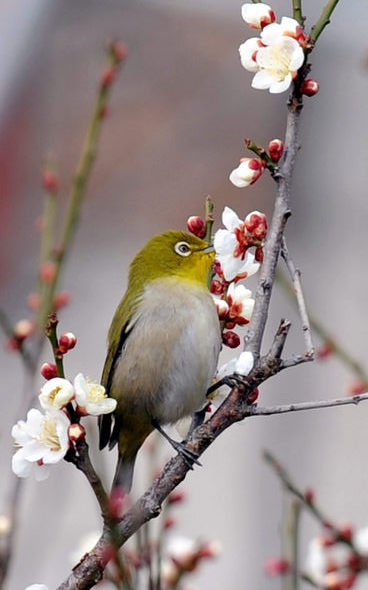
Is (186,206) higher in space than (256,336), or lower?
higher

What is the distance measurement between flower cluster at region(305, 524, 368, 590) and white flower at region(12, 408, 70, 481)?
2.68ft

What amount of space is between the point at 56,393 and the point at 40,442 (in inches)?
3.8

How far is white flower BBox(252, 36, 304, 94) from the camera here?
2.05m

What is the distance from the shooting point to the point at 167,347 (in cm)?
311

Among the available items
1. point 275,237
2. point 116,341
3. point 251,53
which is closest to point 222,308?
point 275,237

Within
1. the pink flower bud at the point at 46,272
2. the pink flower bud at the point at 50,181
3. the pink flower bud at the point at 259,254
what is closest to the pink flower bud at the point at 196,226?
the pink flower bud at the point at 259,254

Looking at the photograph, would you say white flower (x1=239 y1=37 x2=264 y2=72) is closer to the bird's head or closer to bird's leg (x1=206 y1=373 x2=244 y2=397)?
bird's leg (x1=206 y1=373 x2=244 y2=397)

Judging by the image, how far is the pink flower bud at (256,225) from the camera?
2.13 metres

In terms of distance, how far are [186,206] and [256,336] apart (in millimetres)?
6603

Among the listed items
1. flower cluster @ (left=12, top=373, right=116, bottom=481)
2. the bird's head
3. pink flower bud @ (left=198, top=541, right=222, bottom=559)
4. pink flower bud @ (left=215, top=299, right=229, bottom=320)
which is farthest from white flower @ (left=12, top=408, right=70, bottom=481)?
the bird's head

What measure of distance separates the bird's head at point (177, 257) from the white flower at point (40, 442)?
1.35 m

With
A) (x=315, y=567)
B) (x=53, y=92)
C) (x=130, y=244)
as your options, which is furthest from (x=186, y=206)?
(x=315, y=567)

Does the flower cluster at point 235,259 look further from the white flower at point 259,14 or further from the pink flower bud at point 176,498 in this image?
the pink flower bud at point 176,498

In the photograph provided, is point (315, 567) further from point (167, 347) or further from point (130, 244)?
point (130, 244)
